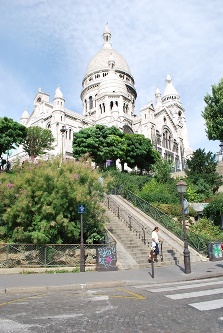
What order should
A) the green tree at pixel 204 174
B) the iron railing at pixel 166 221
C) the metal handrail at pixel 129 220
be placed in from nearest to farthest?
the iron railing at pixel 166 221
the metal handrail at pixel 129 220
the green tree at pixel 204 174

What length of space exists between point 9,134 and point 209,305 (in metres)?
38.0

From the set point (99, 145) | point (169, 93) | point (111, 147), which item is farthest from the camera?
point (169, 93)

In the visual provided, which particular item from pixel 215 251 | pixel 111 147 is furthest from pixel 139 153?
pixel 215 251

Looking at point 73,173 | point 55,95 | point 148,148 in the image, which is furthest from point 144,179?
point 55,95

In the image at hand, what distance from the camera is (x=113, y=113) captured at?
212ft

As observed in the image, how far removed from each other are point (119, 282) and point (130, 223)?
8.20 meters

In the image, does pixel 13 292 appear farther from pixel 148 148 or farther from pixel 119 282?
pixel 148 148

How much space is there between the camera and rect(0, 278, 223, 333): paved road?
562 centimetres

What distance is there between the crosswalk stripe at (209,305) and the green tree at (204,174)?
22791 mm

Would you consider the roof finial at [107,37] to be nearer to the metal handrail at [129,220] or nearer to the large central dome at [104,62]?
the large central dome at [104,62]

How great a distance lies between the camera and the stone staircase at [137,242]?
50.0 feet

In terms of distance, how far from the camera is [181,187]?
556 inches

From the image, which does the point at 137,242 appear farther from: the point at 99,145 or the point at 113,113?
the point at 113,113

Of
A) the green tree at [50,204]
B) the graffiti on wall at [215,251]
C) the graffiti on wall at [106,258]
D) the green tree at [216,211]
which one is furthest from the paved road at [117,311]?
the green tree at [216,211]
